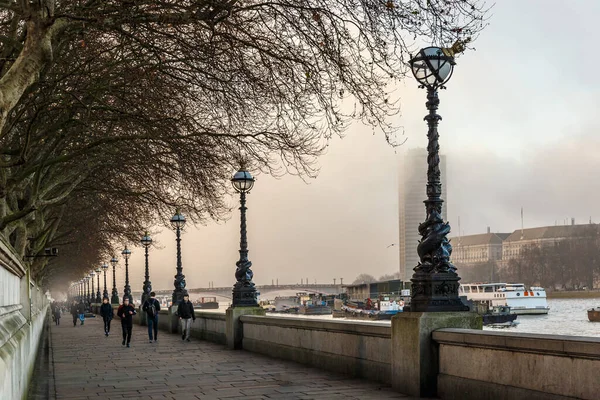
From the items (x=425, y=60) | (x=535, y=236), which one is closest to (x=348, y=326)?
(x=425, y=60)

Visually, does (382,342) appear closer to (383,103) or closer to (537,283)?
Result: (383,103)

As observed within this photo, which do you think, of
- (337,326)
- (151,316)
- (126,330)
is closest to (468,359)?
(337,326)

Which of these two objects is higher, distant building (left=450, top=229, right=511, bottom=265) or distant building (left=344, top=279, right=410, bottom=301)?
distant building (left=450, top=229, right=511, bottom=265)

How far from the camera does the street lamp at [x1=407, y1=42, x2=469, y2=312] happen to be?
38.4 feet

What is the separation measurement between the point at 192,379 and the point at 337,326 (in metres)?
2.76

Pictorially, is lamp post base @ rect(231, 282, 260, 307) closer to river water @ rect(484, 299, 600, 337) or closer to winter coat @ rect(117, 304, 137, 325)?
winter coat @ rect(117, 304, 137, 325)

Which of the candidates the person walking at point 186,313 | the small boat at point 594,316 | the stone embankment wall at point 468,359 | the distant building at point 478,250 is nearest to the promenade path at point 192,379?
the stone embankment wall at point 468,359

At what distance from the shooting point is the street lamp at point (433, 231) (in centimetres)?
1170

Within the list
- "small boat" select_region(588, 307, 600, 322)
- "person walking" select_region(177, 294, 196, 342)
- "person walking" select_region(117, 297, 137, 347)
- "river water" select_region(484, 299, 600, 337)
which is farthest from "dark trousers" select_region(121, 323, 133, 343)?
"small boat" select_region(588, 307, 600, 322)

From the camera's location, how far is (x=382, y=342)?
12898 millimetres

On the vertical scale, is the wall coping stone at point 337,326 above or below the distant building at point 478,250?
below

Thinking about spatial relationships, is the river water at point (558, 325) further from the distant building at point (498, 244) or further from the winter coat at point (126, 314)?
the distant building at point (498, 244)

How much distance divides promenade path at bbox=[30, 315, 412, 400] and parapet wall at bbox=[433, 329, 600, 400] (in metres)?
0.97

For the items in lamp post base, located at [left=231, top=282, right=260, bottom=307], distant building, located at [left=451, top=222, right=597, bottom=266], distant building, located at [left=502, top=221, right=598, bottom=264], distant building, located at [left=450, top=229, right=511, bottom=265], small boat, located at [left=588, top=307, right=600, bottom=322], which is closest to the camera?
lamp post base, located at [left=231, top=282, right=260, bottom=307]
